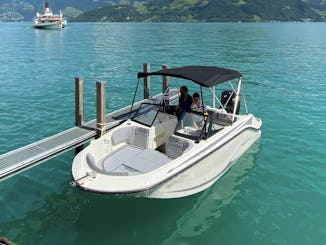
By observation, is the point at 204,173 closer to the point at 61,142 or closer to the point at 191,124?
the point at 191,124

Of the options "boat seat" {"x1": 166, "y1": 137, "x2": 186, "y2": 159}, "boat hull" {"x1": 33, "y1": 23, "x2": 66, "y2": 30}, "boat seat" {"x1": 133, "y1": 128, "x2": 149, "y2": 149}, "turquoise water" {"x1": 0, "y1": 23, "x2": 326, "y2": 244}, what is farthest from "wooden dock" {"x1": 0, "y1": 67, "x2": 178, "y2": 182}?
"boat hull" {"x1": 33, "y1": 23, "x2": 66, "y2": 30}

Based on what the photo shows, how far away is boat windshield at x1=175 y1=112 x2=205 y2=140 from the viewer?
35.5 feet

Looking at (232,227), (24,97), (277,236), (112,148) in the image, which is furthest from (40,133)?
(277,236)

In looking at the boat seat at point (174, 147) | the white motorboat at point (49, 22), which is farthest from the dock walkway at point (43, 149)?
the white motorboat at point (49, 22)

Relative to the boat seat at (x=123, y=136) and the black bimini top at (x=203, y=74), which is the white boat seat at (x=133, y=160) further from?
the black bimini top at (x=203, y=74)

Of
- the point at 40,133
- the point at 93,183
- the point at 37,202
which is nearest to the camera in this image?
the point at 93,183

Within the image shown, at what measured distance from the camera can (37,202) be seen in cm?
974

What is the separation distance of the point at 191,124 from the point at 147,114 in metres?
1.52

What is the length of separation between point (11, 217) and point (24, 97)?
1323cm

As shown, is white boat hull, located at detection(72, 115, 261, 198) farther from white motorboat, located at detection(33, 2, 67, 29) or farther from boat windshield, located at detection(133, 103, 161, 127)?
white motorboat, located at detection(33, 2, 67, 29)

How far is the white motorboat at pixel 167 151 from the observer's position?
8453 millimetres

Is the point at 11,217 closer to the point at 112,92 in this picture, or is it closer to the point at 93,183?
the point at 93,183

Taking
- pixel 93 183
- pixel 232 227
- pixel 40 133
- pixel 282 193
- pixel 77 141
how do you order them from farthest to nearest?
pixel 40 133, pixel 77 141, pixel 282 193, pixel 232 227, pixel 93 183

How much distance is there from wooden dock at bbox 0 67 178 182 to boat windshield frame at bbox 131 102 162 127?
1.31 metres
